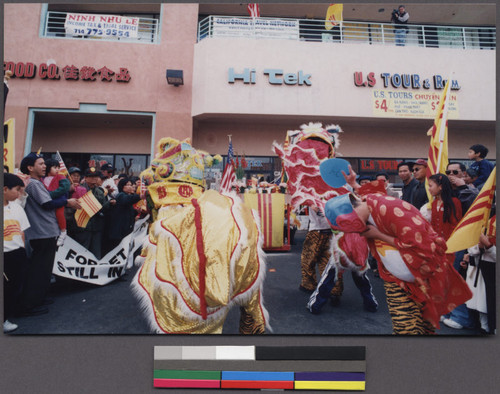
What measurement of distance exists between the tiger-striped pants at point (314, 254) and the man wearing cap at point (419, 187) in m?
0.84

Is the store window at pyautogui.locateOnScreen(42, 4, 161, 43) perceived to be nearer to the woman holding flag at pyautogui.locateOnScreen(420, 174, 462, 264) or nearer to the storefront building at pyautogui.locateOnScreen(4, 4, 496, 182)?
the storefront building at pyautogui.locateOnScreen(4, 4, 496, 182)

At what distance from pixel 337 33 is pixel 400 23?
1378 mm

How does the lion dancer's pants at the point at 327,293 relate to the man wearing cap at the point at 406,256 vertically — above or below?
below

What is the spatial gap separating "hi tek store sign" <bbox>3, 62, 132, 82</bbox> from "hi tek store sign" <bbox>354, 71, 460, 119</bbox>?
399 cm

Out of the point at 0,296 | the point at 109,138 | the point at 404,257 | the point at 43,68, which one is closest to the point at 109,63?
the point at 43,68

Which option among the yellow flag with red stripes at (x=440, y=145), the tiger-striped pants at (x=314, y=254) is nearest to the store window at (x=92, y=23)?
the tiger-striped pants at (x=314, y=254)

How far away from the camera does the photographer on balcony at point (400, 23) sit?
244cm

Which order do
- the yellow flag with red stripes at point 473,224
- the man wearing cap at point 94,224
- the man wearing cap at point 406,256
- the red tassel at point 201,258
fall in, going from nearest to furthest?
the red tassel at point 201,258 → the man wearing cap at point 406,256 → the yellow flag with red stripes at point 473,224 → the man wearing cap at point 94,224

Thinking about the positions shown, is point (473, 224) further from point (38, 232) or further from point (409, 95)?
point (38, 232)

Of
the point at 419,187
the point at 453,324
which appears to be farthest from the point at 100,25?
the point at 453,324

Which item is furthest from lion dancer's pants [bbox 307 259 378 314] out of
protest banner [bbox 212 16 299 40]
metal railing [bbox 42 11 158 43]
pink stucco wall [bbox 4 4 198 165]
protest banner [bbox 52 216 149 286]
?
metal railing [bbox 42 11 158 43]

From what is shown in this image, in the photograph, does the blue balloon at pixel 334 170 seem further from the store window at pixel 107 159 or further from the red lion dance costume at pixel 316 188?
the store window at pixel 107 159

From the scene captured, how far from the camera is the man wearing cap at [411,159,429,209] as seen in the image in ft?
6.91

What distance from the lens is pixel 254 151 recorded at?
4.82 meters
